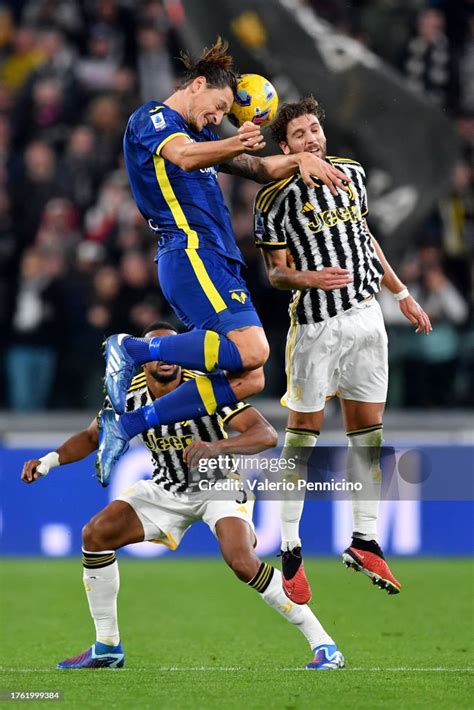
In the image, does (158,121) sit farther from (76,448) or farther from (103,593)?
(103,593)

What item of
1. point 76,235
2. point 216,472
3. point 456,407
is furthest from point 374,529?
point 76,235

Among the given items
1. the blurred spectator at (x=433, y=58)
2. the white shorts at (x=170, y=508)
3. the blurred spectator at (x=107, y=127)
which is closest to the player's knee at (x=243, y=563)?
the white shorts at (x=170, y=508)

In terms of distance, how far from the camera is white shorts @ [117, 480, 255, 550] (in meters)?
8.51

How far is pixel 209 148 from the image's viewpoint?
7246 mm

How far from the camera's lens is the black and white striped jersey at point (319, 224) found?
7.89m

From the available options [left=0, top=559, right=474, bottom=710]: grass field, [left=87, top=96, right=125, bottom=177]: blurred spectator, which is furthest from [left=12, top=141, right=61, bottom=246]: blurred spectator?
[left=0, top=559, right=474, bottom=710]: grass field

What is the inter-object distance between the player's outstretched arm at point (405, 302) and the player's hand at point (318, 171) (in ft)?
2.24

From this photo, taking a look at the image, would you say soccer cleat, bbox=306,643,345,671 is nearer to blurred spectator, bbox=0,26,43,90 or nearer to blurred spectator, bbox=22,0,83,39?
blurred spectator, bbox=0,26,43,90

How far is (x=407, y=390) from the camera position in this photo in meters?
12.1

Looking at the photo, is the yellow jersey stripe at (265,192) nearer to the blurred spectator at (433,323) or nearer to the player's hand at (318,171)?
the player's hand at (318,171)

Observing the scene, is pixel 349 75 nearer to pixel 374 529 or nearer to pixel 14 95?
pixel 374 529

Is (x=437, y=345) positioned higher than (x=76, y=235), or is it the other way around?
(x=76, y=235)

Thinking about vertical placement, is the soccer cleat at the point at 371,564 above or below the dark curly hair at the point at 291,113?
below

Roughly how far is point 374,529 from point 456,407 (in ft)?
15.8
